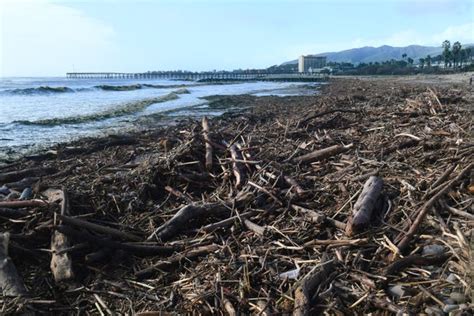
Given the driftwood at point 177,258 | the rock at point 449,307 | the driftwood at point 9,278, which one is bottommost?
the driftwood at point 177,258

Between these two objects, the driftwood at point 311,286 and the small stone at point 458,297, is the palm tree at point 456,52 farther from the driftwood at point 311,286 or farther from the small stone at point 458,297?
the small stone at point 458,297

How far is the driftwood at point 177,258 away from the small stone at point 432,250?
6.25 feet

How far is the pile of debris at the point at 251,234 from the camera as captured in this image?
3.33 metres

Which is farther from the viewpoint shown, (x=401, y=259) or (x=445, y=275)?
(x=401, y=259)

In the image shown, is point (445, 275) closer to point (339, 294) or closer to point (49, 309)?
point (339, 294)

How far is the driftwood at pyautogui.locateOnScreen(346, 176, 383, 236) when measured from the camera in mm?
4066

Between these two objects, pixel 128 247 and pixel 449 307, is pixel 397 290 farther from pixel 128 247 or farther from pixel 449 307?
pixel 128 247

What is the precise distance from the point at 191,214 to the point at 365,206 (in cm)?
191

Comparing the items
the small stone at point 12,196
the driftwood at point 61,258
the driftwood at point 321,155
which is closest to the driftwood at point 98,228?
the driftwood at point 61,258

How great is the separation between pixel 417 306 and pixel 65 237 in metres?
3.27

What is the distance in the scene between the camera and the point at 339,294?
323 cm

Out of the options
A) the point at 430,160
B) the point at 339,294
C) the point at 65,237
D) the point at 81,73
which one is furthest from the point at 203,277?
the point at 81,73

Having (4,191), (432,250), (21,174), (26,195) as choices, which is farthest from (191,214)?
(21,174)

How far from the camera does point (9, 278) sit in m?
3.68
